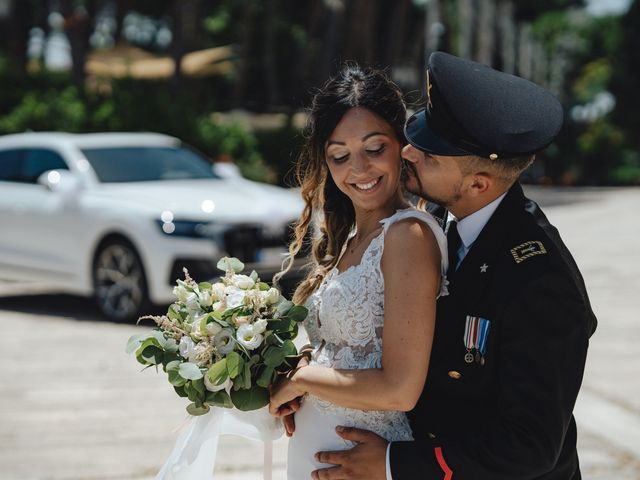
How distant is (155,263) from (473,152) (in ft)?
21.9

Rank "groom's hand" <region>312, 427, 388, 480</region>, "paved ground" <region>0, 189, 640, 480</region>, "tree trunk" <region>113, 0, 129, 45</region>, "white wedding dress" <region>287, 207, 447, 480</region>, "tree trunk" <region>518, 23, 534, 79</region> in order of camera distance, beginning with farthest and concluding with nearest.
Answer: "tree trunk" <region>518, 23, 534, 79</region> → "tree trunk" <region>113, 0, 129, 45</region> → "paved ground" <region>0, 189, 640, 480</region> → "white wedding dress" <region>287, 207, 447, 480</region> → "groom's hand" <region>312, 427, 388, 480</region>

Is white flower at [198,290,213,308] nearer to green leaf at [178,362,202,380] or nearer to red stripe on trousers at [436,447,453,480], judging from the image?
green leaf at [178,362,202,380]

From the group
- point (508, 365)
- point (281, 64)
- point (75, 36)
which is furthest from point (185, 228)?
point (281, 64)

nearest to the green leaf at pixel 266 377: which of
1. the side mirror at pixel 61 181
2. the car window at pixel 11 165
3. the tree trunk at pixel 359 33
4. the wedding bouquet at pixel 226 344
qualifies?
the wedding bouquet at pixel 226 344

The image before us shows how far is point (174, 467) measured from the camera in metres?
2.53

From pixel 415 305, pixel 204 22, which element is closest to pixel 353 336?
pixel 415 305

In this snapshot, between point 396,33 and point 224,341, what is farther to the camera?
point 396,33

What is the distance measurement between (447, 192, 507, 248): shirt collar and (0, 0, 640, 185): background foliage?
0.77 meters

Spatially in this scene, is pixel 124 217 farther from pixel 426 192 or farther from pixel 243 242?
pixel 426 192

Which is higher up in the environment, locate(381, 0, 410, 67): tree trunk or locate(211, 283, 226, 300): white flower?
locate(381, 0, 410, 67): tree trunk

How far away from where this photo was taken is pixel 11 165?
10086 millimetres

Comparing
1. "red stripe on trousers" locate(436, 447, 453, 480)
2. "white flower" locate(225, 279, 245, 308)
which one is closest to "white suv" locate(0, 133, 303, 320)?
"white flower" locate(225, 279, 245, 308)

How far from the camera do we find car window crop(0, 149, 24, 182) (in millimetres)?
9977

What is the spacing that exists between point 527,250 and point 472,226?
0.59ft
